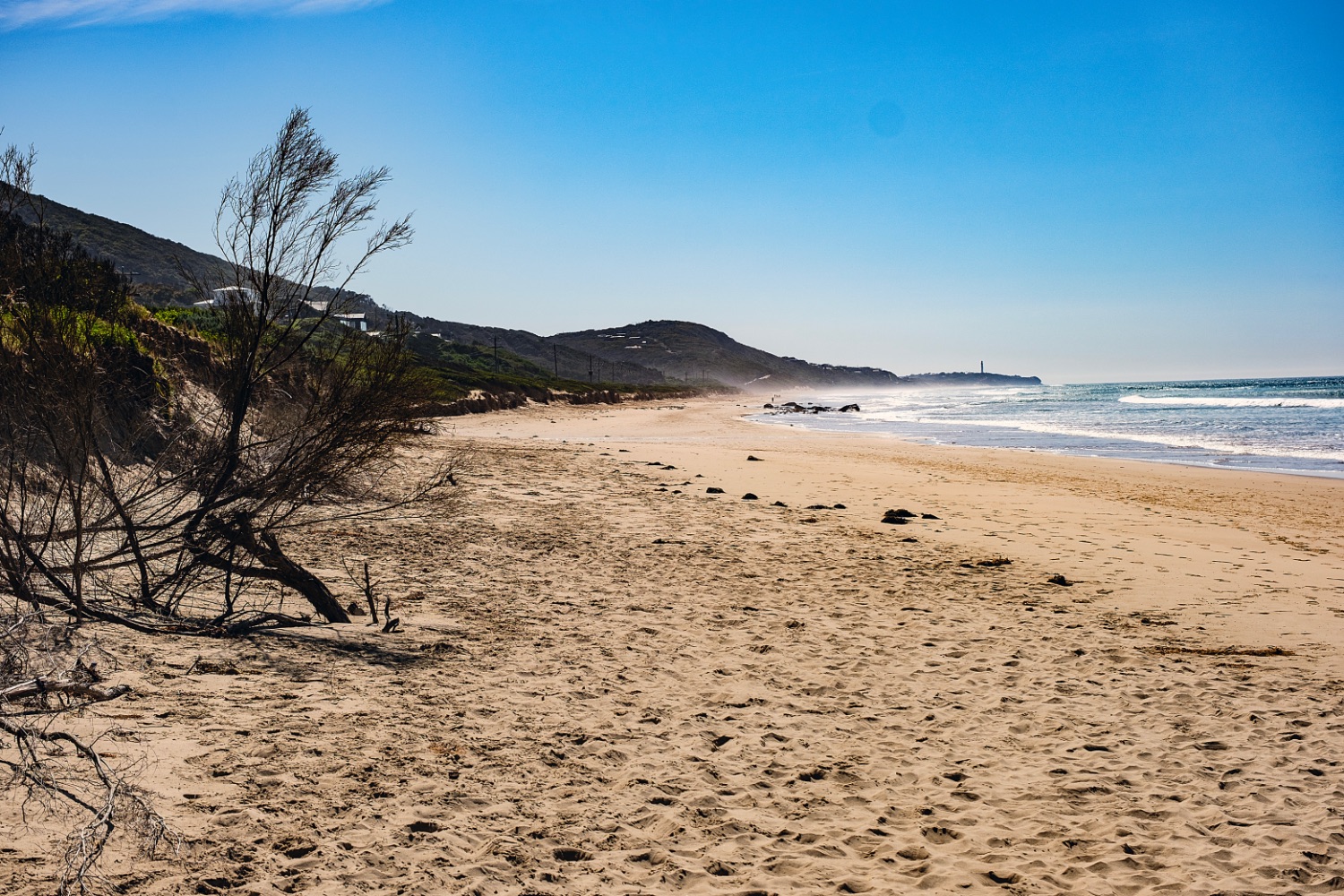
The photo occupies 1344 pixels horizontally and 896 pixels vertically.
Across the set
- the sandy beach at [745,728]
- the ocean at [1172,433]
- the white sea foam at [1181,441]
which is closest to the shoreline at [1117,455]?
the ocean at [1172,433]

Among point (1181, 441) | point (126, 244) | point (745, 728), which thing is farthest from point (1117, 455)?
point (126, 244)

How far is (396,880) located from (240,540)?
326 centimetres

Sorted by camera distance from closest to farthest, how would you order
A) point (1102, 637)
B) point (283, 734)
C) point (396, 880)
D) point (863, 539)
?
point (396, 880), point (283, 734), point (1102, 637), point (863, 539)

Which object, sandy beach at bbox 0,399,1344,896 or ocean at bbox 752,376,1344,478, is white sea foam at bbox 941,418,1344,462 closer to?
ocean at bbox 752,376,1344,478

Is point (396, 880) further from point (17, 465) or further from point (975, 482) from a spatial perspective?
point (975, 482)

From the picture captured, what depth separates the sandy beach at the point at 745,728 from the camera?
3.31 metres

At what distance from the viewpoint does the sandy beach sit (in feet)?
10.9

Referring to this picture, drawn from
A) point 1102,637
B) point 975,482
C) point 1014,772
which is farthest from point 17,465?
point 975,482

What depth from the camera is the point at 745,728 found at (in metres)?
4.74

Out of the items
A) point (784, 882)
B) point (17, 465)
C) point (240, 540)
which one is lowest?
point (784, 882)

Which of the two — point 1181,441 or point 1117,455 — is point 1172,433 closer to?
point 1181,441

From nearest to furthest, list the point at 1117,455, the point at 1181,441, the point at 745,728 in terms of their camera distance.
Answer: the point at 745,728, the point at 1117,455, the point at 1181,441

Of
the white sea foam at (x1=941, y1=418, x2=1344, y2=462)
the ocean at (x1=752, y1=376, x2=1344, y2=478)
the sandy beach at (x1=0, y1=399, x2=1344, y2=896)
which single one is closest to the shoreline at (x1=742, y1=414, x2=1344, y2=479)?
the ocean at (x1=752, y1=376, x2=1344, y2=478)

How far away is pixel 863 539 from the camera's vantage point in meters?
10.5
